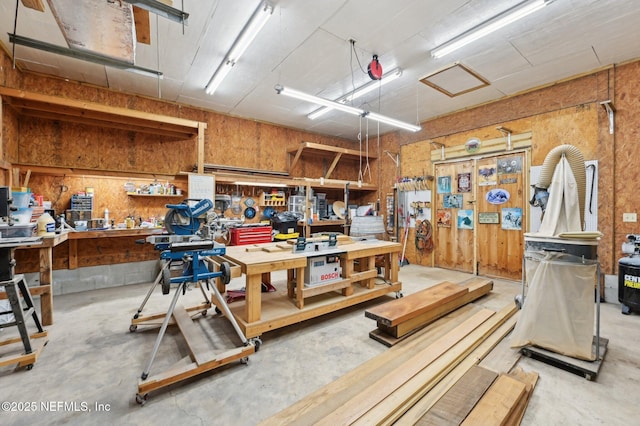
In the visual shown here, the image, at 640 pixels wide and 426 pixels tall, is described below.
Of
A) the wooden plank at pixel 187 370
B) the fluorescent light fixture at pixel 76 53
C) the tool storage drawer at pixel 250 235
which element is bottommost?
the wooden plank at pixel 187 370

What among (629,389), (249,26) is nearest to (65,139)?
(249,26)

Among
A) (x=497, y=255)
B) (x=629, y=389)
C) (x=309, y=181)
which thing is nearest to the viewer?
(x=629, y=389)

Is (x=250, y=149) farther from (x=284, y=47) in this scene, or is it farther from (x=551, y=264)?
(x=551, y=264)

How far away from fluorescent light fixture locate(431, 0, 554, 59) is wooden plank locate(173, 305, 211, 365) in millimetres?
4201

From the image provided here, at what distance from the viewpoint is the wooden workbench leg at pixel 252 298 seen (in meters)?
2.37

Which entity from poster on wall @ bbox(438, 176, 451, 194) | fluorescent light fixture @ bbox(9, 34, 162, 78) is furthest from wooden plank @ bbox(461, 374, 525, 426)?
fluorescent light fixture @ bbox(9, 34, 162, 78)

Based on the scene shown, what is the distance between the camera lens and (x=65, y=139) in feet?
13.8

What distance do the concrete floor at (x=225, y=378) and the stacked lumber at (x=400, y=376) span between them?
0.50ft

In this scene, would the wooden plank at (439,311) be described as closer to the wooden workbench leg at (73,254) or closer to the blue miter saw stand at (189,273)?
the blue miter saw stand at (189,273)

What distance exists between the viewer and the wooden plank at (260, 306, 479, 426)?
1.63 meters

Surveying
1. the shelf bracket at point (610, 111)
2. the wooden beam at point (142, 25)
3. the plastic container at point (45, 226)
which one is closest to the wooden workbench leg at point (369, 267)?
the wooden beam at point (142, 25)

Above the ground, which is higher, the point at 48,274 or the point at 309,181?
the point at 309,181

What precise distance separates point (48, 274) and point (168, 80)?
10.4 ft

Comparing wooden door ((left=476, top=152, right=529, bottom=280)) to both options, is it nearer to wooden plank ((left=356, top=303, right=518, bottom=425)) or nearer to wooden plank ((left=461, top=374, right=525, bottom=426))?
wooden plank ((left=356, top=303, right=518, bottom=425))
